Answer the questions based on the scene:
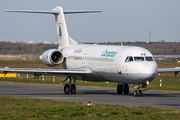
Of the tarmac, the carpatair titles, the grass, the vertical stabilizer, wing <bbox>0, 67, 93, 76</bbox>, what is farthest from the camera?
the vertical stabilizer

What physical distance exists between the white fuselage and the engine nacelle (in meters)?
0.93

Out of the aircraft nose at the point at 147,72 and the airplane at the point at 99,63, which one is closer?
the aircraft nose at the point at 147,72

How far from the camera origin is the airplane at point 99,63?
84.7ft

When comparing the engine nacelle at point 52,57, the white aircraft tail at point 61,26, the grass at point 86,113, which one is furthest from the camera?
the white aircraft tail at point 61,26

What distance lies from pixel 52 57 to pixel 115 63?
855cm

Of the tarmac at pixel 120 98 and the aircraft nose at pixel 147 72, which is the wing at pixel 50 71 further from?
the aircraft nose at pixel 147 72

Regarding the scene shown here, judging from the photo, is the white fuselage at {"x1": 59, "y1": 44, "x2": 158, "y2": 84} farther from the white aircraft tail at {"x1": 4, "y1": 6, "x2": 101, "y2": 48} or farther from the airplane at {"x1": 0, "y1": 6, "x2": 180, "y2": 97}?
the white aircraft tail at {"x1": 4, "y1": 6, "x2": 101, "y2": 48}

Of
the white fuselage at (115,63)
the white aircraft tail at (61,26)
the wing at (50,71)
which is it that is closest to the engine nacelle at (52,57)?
the white fuselage at (115,63)

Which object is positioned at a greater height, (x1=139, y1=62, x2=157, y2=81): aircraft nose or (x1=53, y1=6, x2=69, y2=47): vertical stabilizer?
(x1=53, y1=6, x2=69, y2=47): vertical stabilizer

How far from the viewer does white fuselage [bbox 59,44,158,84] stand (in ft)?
83.5

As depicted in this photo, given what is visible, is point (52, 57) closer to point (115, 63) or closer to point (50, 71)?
point (50, 71)

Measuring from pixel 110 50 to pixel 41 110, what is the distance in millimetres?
13245

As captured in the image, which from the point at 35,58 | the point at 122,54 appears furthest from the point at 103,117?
the point at 35,58

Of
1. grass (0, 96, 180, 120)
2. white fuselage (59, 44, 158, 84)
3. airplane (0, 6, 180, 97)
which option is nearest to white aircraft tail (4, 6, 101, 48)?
airplane (0, 6, 180, 97)
